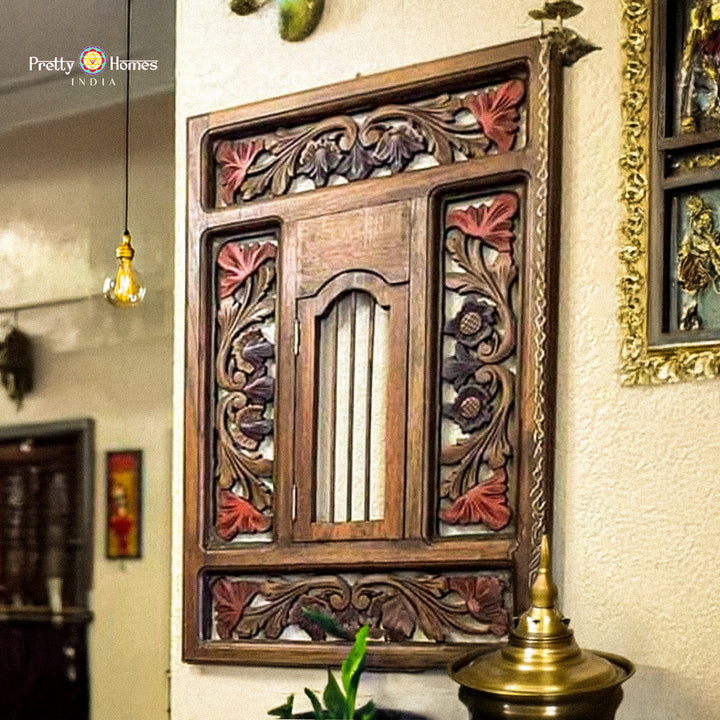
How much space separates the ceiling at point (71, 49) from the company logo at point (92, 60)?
22mm

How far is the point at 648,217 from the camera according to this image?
1758 millimetres

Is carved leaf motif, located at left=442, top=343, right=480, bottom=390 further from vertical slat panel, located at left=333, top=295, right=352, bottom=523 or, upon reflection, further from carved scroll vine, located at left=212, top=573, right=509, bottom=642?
carved scroll vine, located at left=212, top=573, right=509, bottom=642

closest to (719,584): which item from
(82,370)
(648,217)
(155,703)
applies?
(648,217)

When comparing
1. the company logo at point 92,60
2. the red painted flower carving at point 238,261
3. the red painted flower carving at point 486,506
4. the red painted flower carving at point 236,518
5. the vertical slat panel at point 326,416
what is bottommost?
the red painted flower carving at point 236,518

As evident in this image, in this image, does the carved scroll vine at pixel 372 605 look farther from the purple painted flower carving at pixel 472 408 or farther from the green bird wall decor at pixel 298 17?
the green bird wall decor at pixel 298 17

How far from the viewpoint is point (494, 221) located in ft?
6.15

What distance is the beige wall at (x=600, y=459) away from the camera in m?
1.67

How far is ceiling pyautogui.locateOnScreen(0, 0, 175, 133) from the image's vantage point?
3.20 meters

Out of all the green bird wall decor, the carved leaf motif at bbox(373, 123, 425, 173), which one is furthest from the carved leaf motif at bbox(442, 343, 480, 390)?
the green bird wall decor

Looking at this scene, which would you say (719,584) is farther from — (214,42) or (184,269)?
(214,42)

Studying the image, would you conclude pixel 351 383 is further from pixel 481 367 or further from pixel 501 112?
pixel 501 112

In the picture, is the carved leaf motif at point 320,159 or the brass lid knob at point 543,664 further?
the carved leaf motif at point 320,159

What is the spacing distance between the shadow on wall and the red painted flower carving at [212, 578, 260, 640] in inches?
25.1

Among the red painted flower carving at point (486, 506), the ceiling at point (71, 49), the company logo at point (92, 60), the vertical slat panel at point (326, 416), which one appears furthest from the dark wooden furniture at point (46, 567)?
the red painted flower carving at point (486, 506)
